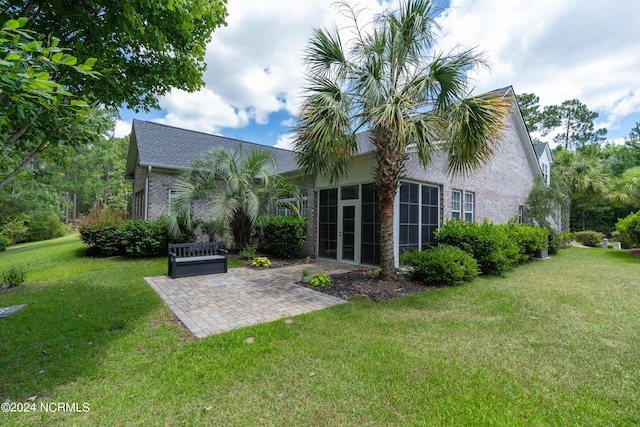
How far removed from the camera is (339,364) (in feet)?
10.2

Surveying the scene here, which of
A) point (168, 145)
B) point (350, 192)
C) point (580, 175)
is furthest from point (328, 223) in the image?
point (580, 175)

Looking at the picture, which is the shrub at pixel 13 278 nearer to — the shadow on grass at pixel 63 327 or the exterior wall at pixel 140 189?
the shadow on grass at pixel 63 327

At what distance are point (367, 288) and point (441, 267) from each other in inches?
78.1

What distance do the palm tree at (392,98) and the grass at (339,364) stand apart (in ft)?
9.55

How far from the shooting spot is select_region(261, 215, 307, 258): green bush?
416 inches

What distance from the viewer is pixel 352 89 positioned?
6.65 m

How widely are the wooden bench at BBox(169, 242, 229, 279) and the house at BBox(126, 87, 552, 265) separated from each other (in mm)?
3579

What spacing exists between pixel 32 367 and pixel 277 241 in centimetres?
787

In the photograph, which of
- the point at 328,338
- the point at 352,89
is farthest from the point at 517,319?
the point at 352,89

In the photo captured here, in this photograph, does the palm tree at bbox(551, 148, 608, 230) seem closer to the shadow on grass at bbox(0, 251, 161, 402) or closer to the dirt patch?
the dirt patch

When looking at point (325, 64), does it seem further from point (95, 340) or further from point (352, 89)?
point (95, 340)

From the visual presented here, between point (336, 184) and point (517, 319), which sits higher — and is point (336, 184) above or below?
above

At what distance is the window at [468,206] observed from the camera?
10.9 metres

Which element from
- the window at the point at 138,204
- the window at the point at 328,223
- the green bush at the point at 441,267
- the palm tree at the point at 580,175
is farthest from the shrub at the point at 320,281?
the palm tree at the point at 580,175
